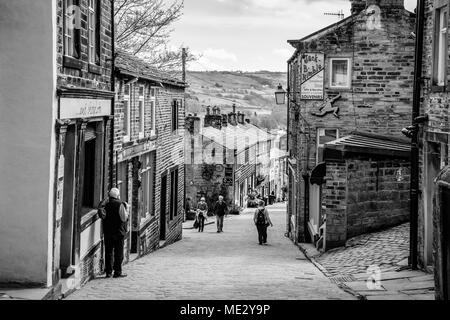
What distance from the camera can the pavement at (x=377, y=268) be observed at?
36.6 feet

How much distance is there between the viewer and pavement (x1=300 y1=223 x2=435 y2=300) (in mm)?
11148

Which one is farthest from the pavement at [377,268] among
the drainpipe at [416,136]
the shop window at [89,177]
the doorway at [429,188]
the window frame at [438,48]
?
the shop window at [89,177]

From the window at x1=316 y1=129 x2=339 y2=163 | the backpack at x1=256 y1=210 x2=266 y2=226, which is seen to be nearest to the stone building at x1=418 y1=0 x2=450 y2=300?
the window at x1=316 y1=129 x2=339 y2=163

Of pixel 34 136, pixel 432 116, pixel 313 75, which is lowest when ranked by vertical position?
pixel 34 136

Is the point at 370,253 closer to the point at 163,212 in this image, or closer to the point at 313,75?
the point at 313,75

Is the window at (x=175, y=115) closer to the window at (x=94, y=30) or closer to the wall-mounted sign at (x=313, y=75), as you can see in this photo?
the wall-mounted sign at (x=313, y=75)

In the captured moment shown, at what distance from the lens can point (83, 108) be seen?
1181 centimetres

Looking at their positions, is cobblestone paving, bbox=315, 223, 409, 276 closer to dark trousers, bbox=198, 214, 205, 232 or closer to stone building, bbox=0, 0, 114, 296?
stone building, bbox=0, 0, 114, 296

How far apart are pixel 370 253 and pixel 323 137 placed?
818cm

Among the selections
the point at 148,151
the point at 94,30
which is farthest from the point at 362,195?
Answer: the point at 94,30

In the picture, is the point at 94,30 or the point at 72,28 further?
the point at 94,30

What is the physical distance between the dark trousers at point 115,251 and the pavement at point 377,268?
12.7 ft

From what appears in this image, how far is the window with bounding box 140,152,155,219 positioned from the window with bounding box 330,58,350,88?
615cm

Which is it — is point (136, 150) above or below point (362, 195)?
above
